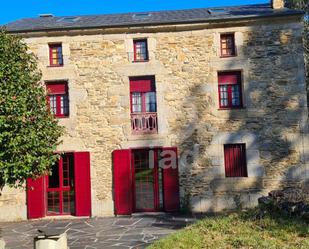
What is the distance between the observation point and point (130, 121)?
1343 centimetres

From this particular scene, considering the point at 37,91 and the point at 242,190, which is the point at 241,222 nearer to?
the point at 242,190

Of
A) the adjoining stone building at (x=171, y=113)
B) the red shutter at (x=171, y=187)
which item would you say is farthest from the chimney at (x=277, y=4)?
the red shutter at (x=171, y=187)

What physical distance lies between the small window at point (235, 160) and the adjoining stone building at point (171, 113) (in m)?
0.03

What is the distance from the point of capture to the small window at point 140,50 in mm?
13672

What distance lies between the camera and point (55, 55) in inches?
543

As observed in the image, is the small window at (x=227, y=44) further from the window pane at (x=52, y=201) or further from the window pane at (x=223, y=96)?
the window pane at (x=52, y=201)

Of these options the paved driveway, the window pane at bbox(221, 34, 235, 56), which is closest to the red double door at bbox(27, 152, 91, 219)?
the paved driveway

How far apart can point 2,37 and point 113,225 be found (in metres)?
6.08

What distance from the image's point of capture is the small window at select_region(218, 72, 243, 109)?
1352 cm

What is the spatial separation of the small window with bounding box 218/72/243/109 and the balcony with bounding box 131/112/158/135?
2.36 meters

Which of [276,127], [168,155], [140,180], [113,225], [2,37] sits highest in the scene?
[2,37]

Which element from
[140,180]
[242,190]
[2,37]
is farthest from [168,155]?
[2,37]

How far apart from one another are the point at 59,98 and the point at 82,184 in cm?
310

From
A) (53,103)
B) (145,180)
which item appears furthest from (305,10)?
(53,103)
